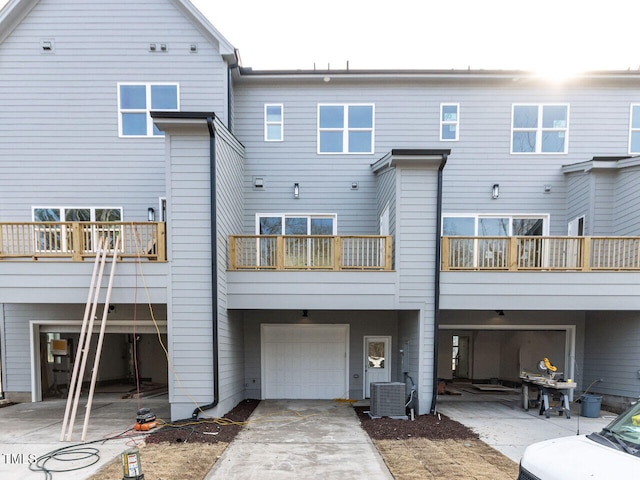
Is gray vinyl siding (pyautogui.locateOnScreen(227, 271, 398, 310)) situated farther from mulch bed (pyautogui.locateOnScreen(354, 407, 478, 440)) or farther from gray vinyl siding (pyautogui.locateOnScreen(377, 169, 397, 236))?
mulch bed (pyautogui.locateOnScreen(354, 407, 478, 440))

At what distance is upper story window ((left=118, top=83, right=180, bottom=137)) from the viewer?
8.31m

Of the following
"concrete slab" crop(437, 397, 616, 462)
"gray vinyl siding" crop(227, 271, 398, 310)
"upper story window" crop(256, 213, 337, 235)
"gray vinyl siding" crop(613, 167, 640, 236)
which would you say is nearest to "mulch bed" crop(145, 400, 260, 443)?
"gray vinyl siding" crop(227, 271, 398, 310)

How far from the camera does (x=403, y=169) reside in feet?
23.3

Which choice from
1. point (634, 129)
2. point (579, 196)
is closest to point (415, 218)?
point (579, 196)

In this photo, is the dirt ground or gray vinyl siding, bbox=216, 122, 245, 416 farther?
gray vinyl siding, bbox=216, 122, 245, 416

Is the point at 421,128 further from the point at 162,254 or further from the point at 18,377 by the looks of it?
the point at 18,377

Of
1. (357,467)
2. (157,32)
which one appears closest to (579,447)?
(357,467)

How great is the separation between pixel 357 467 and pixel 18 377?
9.03m

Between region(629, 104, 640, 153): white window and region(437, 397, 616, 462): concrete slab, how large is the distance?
6.83 meters

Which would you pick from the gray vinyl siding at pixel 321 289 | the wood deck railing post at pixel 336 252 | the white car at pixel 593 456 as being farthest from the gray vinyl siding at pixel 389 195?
the white car at pixel 593 456

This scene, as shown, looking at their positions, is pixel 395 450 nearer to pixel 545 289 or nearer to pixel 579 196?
pixel 545 289

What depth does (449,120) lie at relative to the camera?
8992mm

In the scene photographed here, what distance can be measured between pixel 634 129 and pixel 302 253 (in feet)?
31.2

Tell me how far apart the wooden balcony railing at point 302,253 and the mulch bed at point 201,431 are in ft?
9.99
